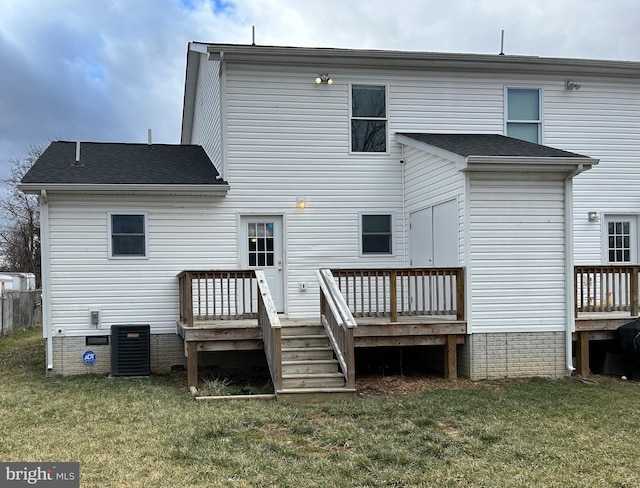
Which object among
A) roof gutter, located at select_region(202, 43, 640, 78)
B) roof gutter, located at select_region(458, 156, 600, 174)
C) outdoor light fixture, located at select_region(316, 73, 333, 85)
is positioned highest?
roof gutter, located at select_region(202, 43, 640, 78)

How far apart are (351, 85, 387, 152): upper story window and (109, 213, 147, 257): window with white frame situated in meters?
4.24

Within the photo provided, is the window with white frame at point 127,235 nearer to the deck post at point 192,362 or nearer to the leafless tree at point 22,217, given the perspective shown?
the deck post at point 192,362

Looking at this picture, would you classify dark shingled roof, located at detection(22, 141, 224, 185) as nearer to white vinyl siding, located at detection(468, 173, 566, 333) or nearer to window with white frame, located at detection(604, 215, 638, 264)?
white vinyl siding, located at detection(468, 173, 566, 333)

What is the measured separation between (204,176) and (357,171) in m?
2.92

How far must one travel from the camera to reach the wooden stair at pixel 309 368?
7023 mm

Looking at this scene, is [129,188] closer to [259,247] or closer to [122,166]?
[122,166]

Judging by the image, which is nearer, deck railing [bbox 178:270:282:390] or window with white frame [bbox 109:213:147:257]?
deck railing [bbox 178:270:282:390]

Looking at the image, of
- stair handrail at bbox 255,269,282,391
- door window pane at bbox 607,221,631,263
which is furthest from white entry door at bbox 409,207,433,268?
door window pane at bbox 607,221,631,263

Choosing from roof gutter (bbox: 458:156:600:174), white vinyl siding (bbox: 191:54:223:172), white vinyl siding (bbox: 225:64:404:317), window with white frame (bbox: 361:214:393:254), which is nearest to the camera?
roof gutter (bbox: 458:156:600:174)

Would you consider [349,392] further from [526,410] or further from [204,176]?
[204,176]

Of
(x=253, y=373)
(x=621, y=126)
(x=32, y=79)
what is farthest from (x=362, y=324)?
(x=32, y=79)

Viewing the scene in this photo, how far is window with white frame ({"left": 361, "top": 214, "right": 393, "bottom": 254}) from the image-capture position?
1034 cm

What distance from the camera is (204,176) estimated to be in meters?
10.0

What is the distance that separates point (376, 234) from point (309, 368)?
3.66 meters
